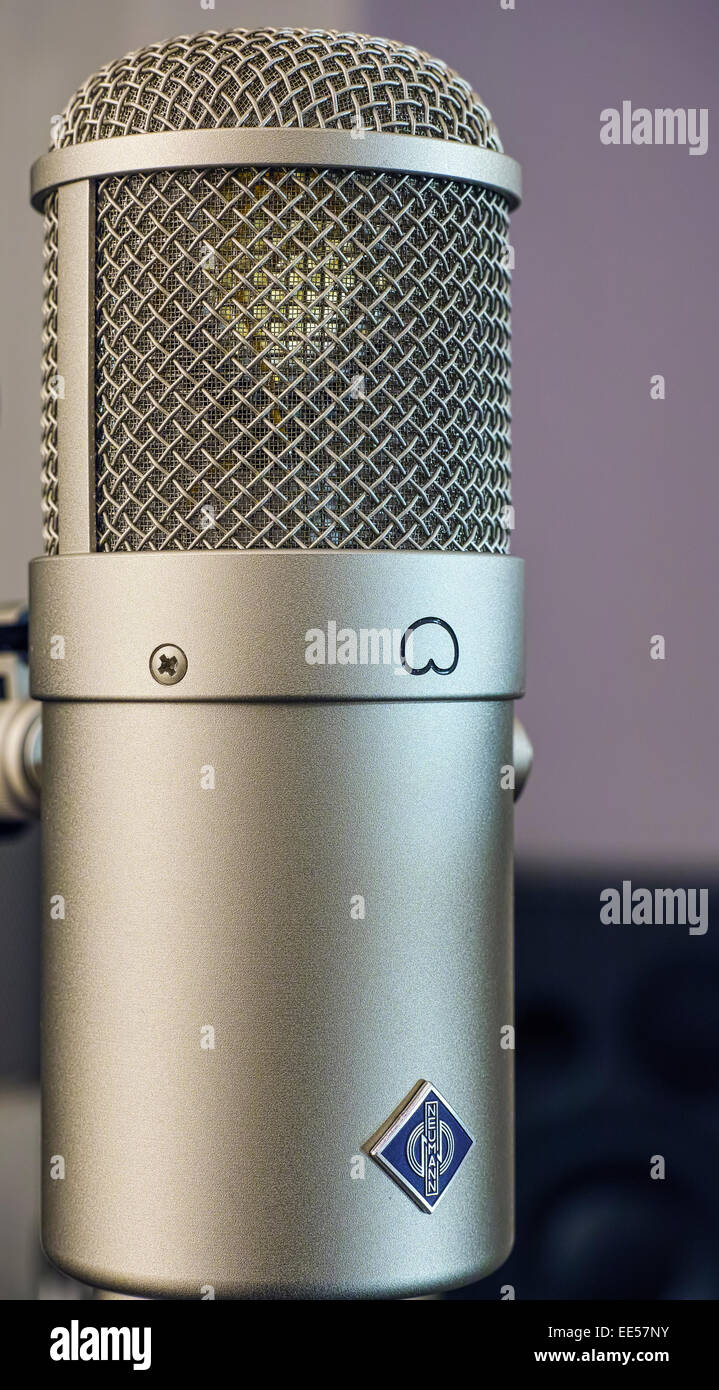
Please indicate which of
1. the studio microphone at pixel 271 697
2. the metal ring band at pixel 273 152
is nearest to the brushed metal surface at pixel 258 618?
the studio microphone at pixel 271 697

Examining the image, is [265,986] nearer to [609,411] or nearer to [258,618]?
[258,618]

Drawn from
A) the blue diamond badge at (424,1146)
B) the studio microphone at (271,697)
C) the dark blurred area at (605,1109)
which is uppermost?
the studio microphone at (271,697)

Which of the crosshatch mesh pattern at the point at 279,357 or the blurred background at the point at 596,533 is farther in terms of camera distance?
the blurred background at the point at 596,533

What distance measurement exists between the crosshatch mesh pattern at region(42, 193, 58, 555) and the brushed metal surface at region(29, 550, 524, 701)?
32mm

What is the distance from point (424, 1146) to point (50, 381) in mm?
266

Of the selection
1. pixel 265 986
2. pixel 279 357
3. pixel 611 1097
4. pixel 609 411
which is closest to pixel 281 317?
pixel 279 357

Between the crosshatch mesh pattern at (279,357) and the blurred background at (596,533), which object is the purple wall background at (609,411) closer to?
the blurred background at (596,533)

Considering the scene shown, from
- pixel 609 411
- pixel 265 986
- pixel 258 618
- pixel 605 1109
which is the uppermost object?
pixel 609 411

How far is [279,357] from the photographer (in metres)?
0.42

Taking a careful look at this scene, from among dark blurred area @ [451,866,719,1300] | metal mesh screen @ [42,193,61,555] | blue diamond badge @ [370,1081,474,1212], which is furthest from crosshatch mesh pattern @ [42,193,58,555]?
dark blurred area @ [451,866,719,1300]

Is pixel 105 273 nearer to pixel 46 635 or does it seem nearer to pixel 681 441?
pixel 46 635

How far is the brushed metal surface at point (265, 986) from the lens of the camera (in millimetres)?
408

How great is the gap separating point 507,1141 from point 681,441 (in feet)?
1.25
